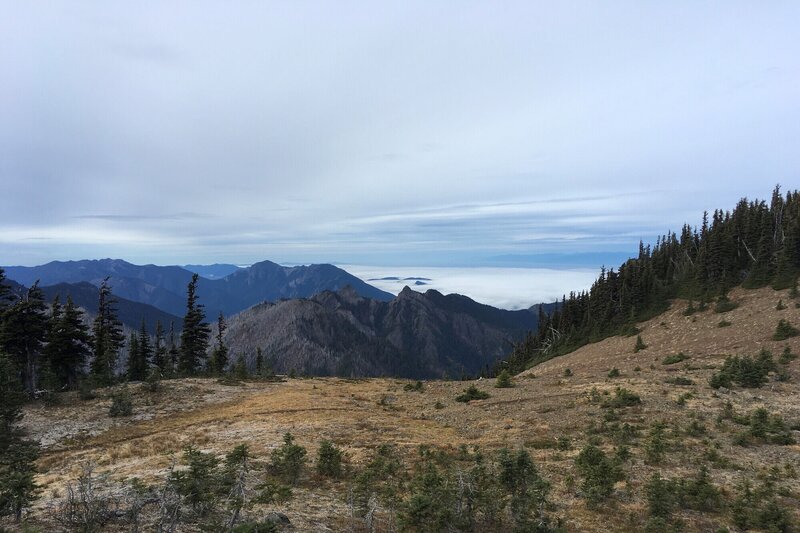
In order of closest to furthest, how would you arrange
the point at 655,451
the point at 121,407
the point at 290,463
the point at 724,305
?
the point at 290,463, the point at 655,451, the point at 121,407, the point at 724,305

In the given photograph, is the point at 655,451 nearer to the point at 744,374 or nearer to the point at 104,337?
the point at 744,374

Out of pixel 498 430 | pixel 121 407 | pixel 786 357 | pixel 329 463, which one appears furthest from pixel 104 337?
pixel 786 357

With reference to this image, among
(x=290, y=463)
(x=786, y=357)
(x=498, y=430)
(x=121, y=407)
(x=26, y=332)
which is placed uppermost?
(x=26, y=332)

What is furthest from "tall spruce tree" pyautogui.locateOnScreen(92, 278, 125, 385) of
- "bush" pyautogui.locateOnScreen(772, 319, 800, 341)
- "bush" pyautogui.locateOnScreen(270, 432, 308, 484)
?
"bush" pyautogui.locateOnScreen(772, 319, 800, 341)

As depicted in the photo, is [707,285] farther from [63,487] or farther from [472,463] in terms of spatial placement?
[63,487]

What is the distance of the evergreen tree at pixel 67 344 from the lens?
4261cm

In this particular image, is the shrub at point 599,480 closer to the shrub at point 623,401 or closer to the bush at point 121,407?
the shrub at point 623,401

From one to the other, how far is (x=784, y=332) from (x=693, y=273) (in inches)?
1814

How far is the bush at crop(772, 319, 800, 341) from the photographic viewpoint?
39.2m

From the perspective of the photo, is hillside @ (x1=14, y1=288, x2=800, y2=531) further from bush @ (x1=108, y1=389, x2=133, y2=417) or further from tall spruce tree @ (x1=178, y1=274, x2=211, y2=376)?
tall spruce tree @ (x1=178, y1=274, x2=211, y2=376)

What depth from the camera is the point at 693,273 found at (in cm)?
8044

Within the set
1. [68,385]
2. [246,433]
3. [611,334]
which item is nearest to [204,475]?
[246,433]

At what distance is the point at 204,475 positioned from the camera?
1169 centimetres

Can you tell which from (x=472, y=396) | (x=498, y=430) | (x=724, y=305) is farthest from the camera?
(x=724, y=305)
